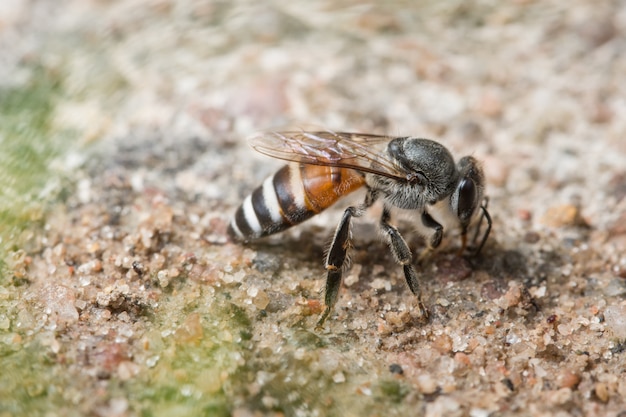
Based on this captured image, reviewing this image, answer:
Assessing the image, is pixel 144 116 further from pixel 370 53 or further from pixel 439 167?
pixel 439 167

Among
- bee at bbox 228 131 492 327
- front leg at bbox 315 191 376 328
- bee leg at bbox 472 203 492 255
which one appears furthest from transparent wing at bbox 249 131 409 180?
bee leg at bbox 472 203 492 255

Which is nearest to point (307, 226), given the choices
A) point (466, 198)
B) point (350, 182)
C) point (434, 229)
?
point (350, 182)

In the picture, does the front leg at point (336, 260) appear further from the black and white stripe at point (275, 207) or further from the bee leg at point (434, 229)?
the bee leg at point (434, 229)

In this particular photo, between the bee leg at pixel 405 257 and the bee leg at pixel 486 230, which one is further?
the bee leg at pixel 486 230

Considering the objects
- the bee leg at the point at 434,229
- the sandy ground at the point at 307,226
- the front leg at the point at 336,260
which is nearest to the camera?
the sandy ground at the point at 307,226

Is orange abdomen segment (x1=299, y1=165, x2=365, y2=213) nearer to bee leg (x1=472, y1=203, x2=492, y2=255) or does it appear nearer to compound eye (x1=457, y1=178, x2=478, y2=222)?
compound eye (x1=457, y1=178, x2=478, y2=222)

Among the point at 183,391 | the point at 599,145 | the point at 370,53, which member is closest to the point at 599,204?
the point at 599,145

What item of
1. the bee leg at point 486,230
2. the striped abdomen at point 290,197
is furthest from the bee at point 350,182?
the bee leg at point 486,230
